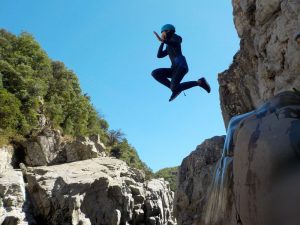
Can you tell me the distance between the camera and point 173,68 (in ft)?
27.4

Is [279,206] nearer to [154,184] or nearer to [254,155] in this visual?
[254,155]

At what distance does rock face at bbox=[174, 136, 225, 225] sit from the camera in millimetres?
11031

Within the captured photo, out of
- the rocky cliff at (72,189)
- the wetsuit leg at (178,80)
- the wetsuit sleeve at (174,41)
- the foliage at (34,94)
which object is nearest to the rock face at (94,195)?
the rocky cliff at (72,189)

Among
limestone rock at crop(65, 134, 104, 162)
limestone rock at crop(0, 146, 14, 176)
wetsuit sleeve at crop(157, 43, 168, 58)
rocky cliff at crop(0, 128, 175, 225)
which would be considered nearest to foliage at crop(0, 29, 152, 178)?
limestone rock at crop(0, 146, 14, 176)

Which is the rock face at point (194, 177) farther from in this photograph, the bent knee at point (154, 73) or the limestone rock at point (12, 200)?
the limestone rock at point (12, 200)

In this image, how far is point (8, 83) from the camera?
118 feet

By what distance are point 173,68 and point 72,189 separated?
17.4 m

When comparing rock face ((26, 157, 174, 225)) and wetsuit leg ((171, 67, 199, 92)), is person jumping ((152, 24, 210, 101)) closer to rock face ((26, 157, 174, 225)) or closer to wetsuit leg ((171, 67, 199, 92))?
wetsuit leg ((171, 67, 199, 92))

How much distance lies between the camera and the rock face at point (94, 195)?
22969 mm

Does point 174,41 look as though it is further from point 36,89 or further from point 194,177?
point 36,89

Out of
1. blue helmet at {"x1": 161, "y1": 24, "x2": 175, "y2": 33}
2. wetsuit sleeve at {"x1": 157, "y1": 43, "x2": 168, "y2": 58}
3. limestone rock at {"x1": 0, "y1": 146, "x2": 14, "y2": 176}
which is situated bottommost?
wetsuit sleeve at {"x1": 157, "y1": 43, "x2": 168, "y2": 58}

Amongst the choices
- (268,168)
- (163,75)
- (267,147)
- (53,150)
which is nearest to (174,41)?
(163,75)

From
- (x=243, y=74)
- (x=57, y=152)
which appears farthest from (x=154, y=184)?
(x=243, y=74)

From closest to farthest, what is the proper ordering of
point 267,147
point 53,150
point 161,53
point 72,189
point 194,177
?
1. point 267,147
2. point 161,53
3. point 194,177
4. point 72,189
5. point 53,150
